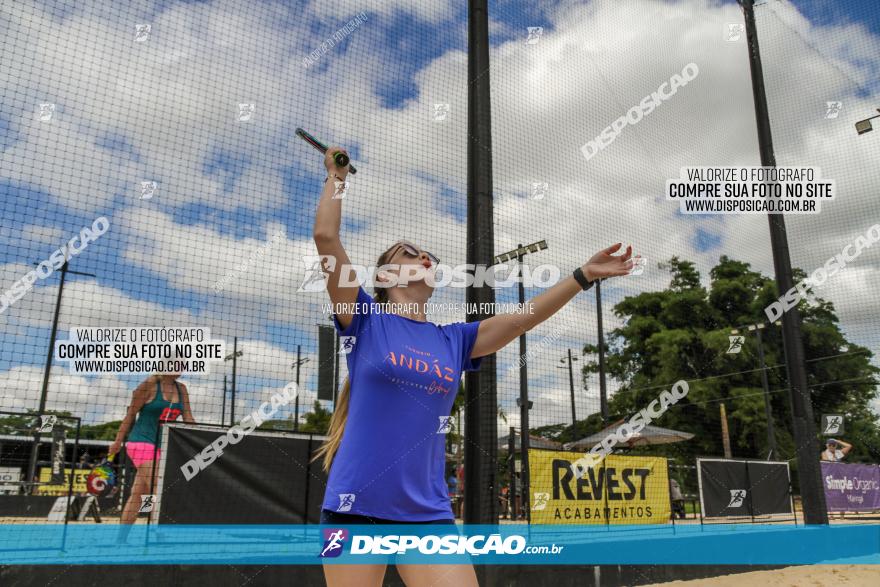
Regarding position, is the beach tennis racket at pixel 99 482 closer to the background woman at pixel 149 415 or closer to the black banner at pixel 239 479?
the background woman at pixel 149 415

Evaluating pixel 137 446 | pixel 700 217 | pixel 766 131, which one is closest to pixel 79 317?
pixel 137 446

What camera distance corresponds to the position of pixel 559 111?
6.62 meters

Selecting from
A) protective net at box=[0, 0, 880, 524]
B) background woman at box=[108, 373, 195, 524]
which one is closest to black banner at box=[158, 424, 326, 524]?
protective net at box=[0, 0, 880, 524]

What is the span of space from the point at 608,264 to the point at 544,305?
0.29 meters

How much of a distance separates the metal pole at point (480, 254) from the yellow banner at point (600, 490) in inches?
68.6

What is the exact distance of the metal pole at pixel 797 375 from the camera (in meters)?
8.02

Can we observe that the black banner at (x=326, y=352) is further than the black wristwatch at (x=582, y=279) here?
Yes

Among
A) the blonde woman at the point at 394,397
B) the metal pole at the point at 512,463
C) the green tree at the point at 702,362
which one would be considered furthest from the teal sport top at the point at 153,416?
the green tree at the point at 702,362

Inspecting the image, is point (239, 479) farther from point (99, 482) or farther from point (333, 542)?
point (99, 482)

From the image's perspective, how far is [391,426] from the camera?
1.98 metres

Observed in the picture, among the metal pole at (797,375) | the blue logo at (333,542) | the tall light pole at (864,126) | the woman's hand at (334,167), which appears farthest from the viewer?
the tall light pole at (864,126)

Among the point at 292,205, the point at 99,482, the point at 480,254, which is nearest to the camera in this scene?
the point at 292,205

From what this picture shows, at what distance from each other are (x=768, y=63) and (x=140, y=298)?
9.05 meters

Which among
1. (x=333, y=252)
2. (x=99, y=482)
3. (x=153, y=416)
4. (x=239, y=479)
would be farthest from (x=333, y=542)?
(x=99, y=482)
